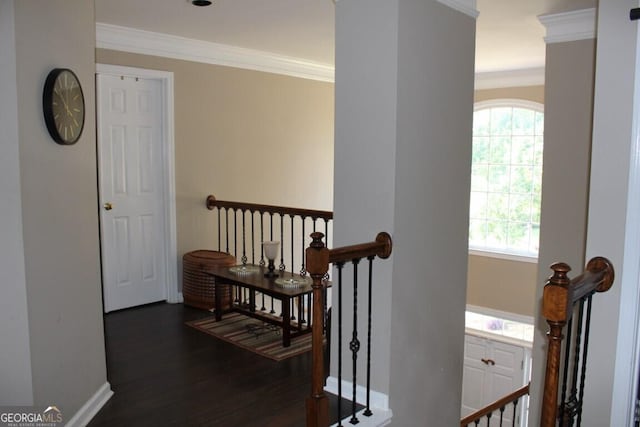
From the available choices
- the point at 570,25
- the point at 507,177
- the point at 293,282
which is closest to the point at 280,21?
the point at 293,282

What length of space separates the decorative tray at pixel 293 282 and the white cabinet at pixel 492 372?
4703 millimetres

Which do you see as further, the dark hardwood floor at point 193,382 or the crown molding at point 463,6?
the crown molding at point 463,6

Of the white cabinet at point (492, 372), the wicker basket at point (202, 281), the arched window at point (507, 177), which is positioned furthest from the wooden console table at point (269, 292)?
the white cabinet at point (492, 372)

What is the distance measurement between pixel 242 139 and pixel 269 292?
2.51 m

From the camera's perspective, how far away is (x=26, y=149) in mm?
2293

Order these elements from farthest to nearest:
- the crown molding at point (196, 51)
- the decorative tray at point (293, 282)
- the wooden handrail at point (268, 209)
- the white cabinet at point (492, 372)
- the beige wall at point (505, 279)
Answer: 1. the white cabinet at point (492, 372)
2. the beige wall at point (505, 279)
3. the crown molding at point (196, 51)
4. the wooden handrail at point (268, 209)
5. the decorative tray at point (293, 282)

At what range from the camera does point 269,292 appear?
400 cm

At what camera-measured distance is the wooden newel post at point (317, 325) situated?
2396 mm

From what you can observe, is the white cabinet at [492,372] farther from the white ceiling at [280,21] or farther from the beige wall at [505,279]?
the white ceiling at [280,21]

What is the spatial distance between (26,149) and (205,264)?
2.79m

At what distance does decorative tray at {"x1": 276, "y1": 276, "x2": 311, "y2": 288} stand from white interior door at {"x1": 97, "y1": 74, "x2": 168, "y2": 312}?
165 centimetres

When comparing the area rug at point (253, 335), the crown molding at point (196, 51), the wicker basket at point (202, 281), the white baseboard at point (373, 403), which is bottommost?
the area rug at point (253, 335)

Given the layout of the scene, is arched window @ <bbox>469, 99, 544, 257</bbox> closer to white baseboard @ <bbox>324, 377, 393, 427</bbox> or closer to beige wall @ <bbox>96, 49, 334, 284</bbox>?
beige wall @ <bbox>96, 49, 334, 284</bbox>

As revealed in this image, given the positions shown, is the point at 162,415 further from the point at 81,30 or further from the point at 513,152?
the point at 513,152
